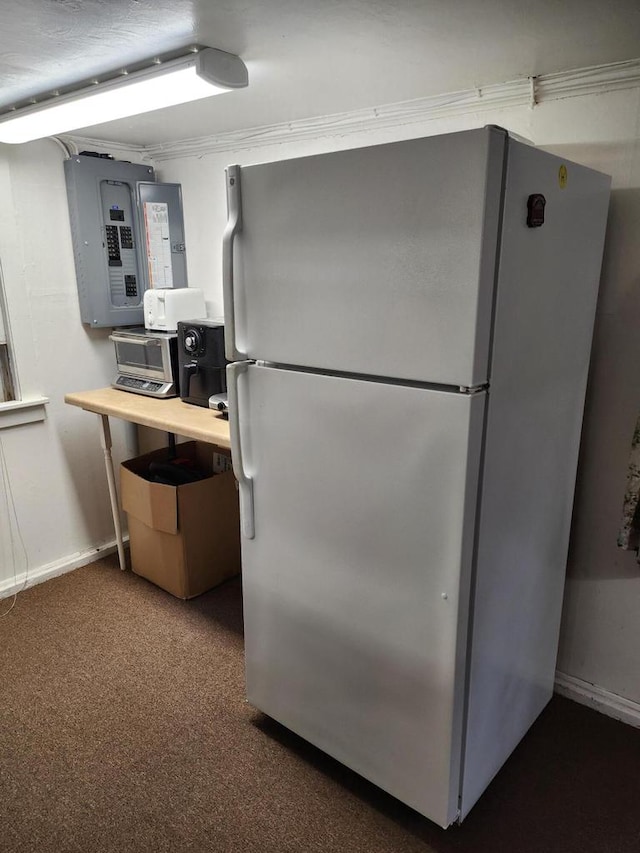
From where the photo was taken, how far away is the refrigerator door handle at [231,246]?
62.6 inches

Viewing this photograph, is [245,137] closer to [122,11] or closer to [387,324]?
[122,11]

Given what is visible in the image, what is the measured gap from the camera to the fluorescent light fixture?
1.63m

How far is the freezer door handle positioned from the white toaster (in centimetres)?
123

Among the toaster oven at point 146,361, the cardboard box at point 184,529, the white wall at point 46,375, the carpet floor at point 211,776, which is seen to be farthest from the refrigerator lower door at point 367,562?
the white wall at point 46,375

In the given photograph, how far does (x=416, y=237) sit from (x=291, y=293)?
39cm

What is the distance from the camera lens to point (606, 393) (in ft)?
6.32

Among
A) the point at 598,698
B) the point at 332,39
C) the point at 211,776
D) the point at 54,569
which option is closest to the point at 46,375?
the point at 54,569

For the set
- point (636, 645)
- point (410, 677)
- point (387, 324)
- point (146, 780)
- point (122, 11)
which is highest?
point (122, 11)

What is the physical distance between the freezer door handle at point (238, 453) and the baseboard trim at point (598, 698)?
1.35 m

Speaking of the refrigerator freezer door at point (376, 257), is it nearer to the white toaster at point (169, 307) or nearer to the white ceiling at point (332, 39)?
the white ceiling at point (332, 39)

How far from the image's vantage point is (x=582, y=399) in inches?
72.6

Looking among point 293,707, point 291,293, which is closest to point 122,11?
point 291,293

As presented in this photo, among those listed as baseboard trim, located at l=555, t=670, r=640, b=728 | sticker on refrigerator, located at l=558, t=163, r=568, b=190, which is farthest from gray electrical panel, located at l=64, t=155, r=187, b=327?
baseboard trim, located at l=555, t=670, r=640, b=728

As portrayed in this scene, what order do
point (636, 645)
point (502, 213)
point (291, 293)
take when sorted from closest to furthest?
point (502, 213) → point (291, 293) → point (636, 645)
